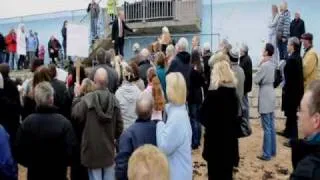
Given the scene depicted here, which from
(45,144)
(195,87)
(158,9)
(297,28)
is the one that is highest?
(158,9)

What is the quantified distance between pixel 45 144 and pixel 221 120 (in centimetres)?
226

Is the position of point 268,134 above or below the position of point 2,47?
below

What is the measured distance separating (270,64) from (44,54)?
54.9ft

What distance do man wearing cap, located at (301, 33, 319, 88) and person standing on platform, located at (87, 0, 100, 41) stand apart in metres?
11.2

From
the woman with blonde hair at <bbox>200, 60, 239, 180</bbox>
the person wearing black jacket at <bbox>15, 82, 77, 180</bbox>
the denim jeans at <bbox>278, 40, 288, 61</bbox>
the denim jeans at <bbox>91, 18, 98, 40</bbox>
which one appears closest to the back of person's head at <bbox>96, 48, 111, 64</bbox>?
the woman with blonde hair at <bbox>200, 60, 239, 180</bbox>

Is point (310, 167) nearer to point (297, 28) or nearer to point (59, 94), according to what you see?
point (59, 94)

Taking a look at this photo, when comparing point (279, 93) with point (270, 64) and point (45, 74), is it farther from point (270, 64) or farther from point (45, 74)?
point (45, 74)

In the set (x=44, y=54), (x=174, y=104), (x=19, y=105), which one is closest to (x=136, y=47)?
(x=19, y=105)

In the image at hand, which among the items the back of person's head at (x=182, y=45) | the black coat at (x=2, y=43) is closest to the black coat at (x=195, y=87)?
the back of person's head at (x=182, y=45)

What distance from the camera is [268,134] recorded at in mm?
8367

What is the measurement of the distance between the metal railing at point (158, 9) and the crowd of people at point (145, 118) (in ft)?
33.9

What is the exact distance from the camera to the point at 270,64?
321 inches

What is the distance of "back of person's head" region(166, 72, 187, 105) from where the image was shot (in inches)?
192

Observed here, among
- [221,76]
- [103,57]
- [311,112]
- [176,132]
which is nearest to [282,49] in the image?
[103,57]
